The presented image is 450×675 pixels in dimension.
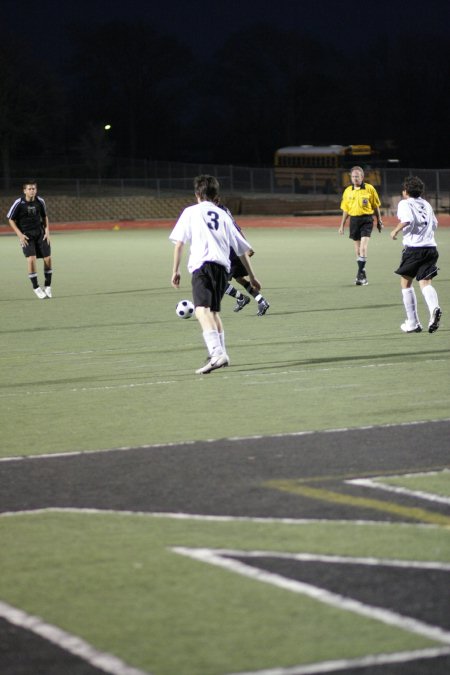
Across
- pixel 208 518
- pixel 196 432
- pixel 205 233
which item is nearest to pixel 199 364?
pixel 205 233

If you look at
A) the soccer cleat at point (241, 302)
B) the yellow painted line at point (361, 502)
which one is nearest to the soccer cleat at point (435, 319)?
the soccer cleat at point (241, 302)

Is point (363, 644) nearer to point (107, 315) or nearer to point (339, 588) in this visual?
point (339, 588)

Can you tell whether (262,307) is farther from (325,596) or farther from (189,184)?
(189,184)

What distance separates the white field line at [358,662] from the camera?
4602 millimetres

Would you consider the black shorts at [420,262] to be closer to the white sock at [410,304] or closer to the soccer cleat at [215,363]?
the white sock at [410,304]

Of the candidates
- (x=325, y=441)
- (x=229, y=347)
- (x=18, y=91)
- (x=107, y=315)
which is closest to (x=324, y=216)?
(x=18, y=91)

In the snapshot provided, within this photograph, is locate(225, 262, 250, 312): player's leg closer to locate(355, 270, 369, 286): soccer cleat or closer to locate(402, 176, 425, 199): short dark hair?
locate(402, 176, 425, 199): short dark hair

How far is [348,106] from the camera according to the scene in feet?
372

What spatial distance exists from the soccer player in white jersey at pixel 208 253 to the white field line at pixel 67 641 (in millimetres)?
7012

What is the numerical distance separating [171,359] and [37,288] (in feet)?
29.7

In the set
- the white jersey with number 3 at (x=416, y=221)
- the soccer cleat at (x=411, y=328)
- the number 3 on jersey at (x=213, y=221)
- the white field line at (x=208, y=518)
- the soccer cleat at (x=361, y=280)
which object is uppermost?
the number 3 on jersey at (x=213, y=221)

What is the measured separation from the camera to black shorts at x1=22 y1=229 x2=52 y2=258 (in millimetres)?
22266

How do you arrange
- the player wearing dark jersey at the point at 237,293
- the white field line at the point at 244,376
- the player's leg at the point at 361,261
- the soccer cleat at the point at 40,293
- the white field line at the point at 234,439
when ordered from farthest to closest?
1. the player's leg at the point at 361,261
2. the soccer cleat at the point at 40,293
3. the player wearing dark jersey at the point at 237,293
4. the white field line at the point at 244,376
5. the white field line at the point at 234,439

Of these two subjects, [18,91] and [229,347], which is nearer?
[229,347]
